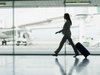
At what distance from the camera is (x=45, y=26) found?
15.5 m

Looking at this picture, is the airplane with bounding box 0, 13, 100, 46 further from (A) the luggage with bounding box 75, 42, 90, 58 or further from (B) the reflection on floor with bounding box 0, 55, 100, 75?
(B) the reflection on floor with bounding box 0, 55, 100, 75

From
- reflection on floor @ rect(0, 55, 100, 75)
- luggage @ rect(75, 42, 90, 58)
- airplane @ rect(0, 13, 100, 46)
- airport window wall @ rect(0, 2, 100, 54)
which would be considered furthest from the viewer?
airplane @ rect(0, 13, 100, 46)

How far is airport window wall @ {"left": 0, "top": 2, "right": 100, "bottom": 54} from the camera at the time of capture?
1437 centimetres

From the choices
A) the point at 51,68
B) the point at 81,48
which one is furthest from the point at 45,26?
the point at 51,68

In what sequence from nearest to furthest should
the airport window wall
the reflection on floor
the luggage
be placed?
the reflection on floor < the luggage < the airport window wall

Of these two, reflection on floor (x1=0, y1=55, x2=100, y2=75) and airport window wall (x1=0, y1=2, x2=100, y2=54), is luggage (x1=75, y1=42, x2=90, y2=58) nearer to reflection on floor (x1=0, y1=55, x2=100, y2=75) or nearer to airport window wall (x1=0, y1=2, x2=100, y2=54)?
reflection on floor (x1=0, y1=55, x2=100, y2=75)

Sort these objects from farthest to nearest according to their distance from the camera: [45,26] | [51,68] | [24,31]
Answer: [24,31] → [45,26] → [51,68]

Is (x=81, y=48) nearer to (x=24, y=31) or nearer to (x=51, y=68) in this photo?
(x=51, y=68)

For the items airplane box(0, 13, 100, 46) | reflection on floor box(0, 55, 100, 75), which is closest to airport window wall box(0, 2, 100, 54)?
airplane box(0, 13, 100, 46)

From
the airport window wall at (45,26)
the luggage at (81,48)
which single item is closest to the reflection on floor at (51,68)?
the luggage at (81,48)

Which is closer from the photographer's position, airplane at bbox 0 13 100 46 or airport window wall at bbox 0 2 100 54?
airport window wall at bbox 0 2 100 54

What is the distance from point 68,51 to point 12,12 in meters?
2.97

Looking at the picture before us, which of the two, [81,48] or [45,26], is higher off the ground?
[45,26]

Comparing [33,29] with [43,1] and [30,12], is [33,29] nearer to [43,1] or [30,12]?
[30,12]
